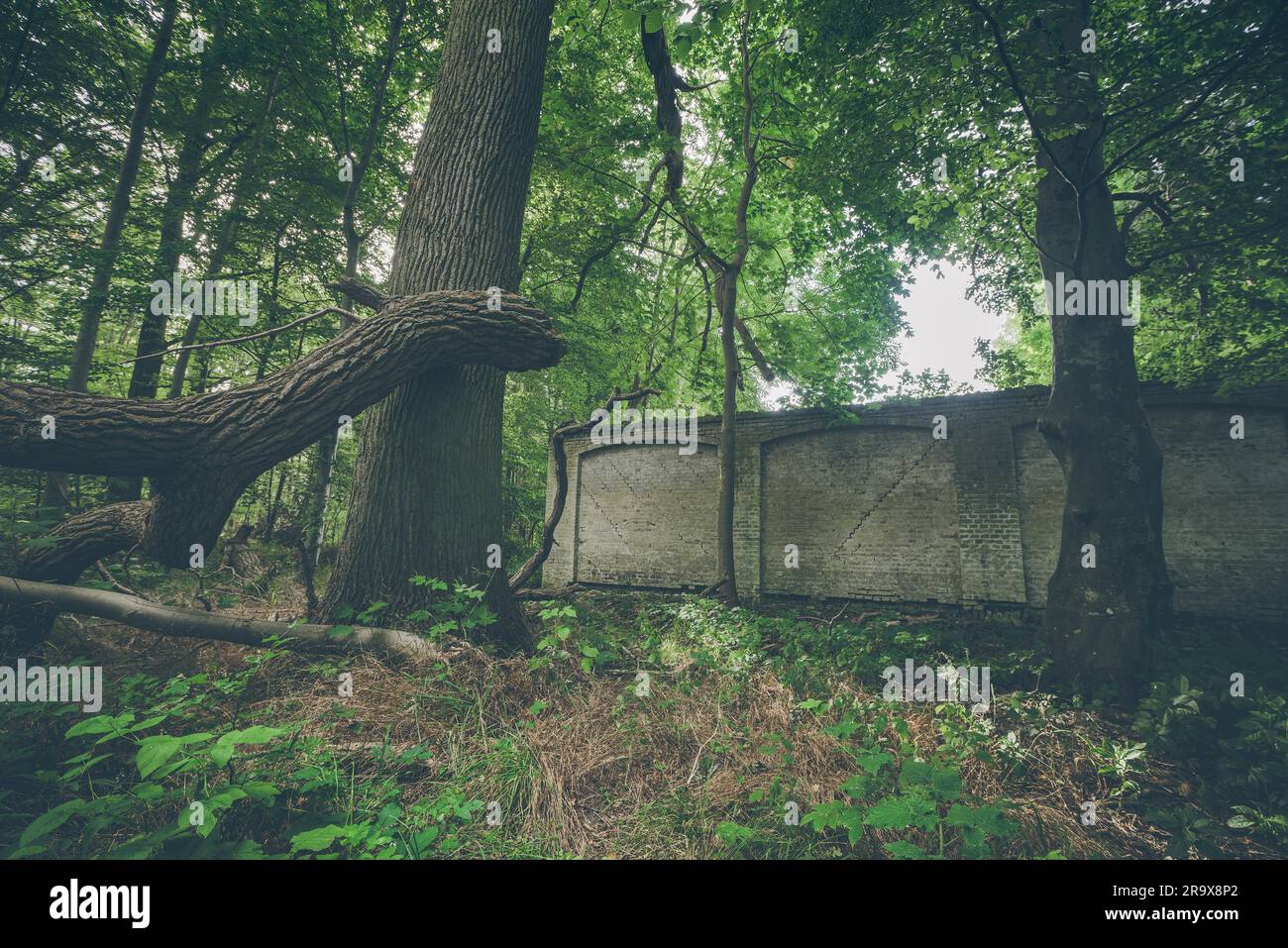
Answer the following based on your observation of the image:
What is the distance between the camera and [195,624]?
3.21 m

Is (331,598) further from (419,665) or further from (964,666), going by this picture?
(964,666)

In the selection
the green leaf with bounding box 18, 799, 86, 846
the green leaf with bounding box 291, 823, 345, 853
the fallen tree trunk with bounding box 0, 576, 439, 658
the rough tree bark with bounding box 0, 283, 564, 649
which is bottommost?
the green leaf with bounding box 291, 823, 345, 853

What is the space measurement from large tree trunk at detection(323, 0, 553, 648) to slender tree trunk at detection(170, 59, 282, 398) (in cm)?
559

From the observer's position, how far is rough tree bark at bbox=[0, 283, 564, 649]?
2.80 meters

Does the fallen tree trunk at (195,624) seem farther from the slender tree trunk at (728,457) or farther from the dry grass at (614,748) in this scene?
the slender tree trunk at (728,457)

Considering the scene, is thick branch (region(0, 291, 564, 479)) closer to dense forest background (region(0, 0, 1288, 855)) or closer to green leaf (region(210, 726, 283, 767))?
dense forest background (region(0, 0, 1288, 855))

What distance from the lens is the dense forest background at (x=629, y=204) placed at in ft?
11.9

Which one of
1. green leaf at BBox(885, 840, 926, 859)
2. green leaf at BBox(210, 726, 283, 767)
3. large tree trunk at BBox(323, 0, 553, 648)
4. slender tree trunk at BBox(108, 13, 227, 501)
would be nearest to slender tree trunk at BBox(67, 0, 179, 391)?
slender tree trunk at BBox(108, 13, 227, 501)

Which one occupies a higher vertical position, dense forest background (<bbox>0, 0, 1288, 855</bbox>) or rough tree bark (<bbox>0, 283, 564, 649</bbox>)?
dense forest background (<bbox>0, 0, 1288, 855</bbox>)

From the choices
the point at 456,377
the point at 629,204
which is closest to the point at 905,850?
the point at 456,377
